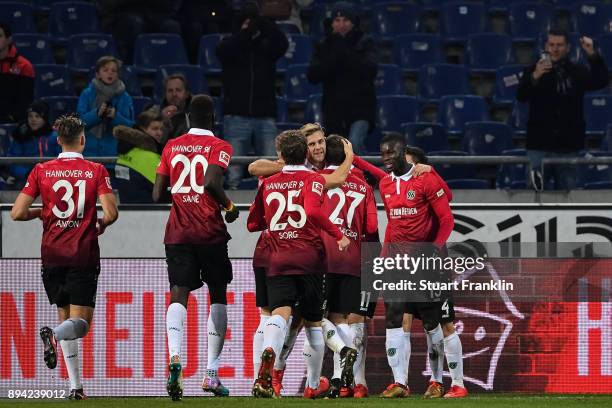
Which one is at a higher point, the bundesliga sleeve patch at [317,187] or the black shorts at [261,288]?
the bundesliga sleeve patch at [317,187]

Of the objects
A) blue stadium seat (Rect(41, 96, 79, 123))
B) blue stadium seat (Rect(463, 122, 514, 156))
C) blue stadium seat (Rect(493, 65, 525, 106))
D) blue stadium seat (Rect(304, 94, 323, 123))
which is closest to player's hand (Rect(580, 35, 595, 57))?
blue stadium seat (Rect(463, 122, 514, 156))

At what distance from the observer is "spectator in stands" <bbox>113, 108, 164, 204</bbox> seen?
13.0 meters

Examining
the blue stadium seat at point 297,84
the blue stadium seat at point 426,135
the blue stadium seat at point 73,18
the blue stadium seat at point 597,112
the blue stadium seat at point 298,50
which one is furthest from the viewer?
the blue stadium seat at point 73,18

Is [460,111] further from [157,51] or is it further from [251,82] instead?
[157,51]

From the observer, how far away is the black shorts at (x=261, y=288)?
10531mm

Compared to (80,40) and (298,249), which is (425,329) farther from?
(80,40)

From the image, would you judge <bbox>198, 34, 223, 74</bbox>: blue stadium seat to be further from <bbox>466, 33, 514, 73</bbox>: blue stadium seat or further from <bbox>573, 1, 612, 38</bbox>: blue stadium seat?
<bbox>573, 1, 612, 38</bbox>: blue stadium seat

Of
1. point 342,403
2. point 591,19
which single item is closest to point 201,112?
point 342,403

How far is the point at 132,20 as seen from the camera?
1752 centimetres

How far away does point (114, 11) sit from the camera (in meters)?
17.6

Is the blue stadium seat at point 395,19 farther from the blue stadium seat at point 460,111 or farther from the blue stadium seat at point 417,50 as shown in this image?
the blue stadium seat at point 460,111

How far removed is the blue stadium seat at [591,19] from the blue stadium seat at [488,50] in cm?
120

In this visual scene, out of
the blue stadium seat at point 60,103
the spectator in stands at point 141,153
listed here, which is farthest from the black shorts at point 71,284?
the blue stadium seat at point 60,103

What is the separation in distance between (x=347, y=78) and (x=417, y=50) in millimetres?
3316
